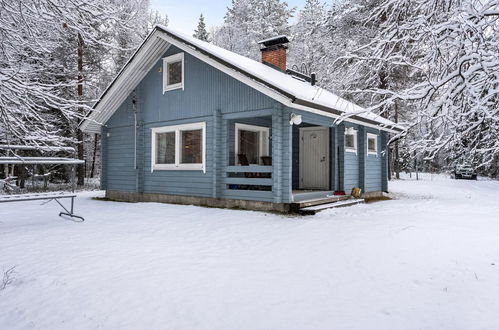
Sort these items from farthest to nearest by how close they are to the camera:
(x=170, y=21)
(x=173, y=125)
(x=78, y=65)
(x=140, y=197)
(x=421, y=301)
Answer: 1. (x=170, y=21)
2. (x=78, y=65)
3. (x=140, y=197)
4. (x=173, y=125)
5. (x=421, y=301)

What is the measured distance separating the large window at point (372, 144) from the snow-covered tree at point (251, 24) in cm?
1731

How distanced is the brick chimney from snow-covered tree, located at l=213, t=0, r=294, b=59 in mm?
15727

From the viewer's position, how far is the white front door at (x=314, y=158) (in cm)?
1139

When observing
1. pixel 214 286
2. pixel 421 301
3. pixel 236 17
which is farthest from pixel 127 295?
pixel 236 17

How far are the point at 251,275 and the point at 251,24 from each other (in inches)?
1148

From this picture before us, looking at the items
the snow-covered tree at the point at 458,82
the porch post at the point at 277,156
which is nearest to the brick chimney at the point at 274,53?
the porch post at the point at 277,156

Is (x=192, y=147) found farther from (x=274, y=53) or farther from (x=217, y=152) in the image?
(x=274, y=53)

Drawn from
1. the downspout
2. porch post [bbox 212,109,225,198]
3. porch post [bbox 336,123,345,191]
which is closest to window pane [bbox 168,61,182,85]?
the downspout

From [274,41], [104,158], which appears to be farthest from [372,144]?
[104,158]

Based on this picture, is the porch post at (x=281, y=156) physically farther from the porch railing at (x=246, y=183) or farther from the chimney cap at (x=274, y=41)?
the chimney cap at (x=274, y=41)

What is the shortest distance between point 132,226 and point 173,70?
602cm

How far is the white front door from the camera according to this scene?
1139 cm

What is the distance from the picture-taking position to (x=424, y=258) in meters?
4.46

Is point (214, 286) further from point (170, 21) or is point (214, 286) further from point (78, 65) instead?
point (170, 21)
